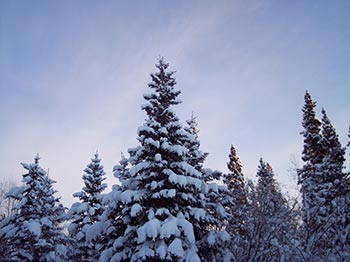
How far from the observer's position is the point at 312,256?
272 inches

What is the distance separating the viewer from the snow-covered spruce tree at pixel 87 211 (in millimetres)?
18709

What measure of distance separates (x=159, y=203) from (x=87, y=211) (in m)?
9.20

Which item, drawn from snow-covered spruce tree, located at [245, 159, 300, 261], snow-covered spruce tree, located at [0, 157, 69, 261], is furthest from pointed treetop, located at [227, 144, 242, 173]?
snow-covered spruce tree, located at [245, 159, 300, 261]

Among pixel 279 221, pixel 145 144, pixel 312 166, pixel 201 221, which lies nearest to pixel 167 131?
pixel 145 144

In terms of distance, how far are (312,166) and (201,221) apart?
1423cm

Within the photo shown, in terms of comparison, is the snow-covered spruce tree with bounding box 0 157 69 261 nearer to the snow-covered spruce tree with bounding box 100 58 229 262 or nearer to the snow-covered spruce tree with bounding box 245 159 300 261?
the snow-covered spruce tree with bounding box 100 58 229 262

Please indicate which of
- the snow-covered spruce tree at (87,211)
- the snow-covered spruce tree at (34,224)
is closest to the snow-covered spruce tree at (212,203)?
the snow-covered spruce tree at (87,211)

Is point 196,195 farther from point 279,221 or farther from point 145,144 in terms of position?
point 279,221

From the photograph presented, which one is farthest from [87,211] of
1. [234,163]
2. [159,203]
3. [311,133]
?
[311,133]

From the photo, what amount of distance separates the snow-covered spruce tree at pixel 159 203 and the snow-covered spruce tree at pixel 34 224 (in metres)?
6.48

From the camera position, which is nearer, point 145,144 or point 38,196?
point 145,144

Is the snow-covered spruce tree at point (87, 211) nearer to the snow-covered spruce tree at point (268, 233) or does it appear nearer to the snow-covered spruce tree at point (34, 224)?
the snow-covered spruce tree at point (34, 224)

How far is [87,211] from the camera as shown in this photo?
64.7 ft

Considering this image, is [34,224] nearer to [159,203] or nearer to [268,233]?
[159,203]
